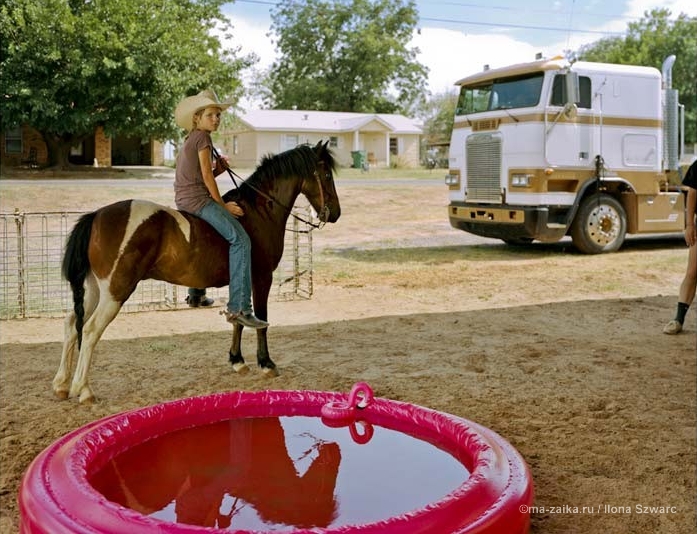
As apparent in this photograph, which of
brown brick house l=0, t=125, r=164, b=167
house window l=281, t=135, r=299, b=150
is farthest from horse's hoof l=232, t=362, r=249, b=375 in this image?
house window l=281, t=135, r=299, b=150

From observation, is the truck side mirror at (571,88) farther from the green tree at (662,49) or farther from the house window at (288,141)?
the green tree at (662,49)

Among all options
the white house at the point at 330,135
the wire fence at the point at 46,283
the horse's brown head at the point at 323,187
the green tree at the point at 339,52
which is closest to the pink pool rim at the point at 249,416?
the horse's brown head at the point at 323,187

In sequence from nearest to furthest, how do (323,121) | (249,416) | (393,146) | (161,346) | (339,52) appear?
(249,416) < (161,346) < (339,52) < (323,121) < (393,146)

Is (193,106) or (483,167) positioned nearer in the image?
(193,106)

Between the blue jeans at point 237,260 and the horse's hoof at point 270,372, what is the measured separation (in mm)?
388

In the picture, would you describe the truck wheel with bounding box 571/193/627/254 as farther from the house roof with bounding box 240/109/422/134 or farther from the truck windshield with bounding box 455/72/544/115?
the house roof with bounding box 240/109/422/134

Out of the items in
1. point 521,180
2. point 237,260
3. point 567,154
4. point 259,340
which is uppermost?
point 567,154

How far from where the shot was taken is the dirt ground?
2.49m

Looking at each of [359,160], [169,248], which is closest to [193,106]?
[169,248]

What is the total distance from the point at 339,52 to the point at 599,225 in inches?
145

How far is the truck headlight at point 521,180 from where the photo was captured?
25.0 ft

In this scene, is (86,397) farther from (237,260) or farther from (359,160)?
(359,160)

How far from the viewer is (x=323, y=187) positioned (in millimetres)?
3670

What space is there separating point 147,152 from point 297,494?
4.44m
